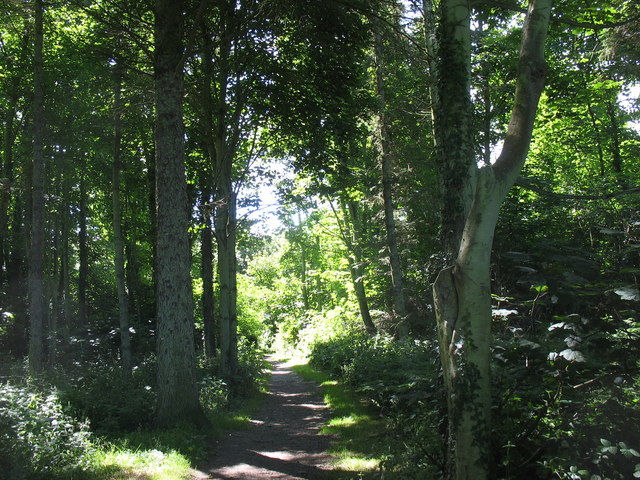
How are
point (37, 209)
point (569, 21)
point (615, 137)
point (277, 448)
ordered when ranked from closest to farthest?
point (569, 21)
point (277, 448)
point (37, 209)
point (615, 137)

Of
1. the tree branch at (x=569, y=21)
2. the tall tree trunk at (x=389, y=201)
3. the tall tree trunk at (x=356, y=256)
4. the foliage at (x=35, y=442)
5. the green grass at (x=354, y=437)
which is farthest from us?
the tall tree trunk at (x=356, y=256)

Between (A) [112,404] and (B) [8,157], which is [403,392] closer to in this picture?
(A) [112,404]

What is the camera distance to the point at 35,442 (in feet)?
17.6

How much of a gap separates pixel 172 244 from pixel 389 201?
8256 mm

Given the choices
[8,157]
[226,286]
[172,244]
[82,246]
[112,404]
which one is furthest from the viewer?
[82,246]

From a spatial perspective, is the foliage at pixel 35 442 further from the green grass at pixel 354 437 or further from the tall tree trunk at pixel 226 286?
the tall tree trunk at pixel 226 286

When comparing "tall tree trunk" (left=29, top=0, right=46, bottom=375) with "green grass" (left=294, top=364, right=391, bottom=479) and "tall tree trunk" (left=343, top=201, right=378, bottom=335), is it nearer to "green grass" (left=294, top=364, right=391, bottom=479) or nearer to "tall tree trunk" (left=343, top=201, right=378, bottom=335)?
"green grass" (left=294, top=364, right=391, bottom=479)

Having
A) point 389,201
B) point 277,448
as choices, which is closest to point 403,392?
point 277,448

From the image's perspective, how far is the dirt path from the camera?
265 inches

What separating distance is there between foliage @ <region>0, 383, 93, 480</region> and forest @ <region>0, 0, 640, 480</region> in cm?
4

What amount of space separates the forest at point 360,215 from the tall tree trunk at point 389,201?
3.1 inches

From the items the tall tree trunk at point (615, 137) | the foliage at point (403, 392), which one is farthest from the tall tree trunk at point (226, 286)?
the tall tree trunk at point (615, 137)

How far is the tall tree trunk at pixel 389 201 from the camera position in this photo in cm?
1470

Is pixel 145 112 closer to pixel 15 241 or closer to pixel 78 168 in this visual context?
pixel 78 168
